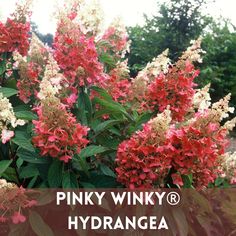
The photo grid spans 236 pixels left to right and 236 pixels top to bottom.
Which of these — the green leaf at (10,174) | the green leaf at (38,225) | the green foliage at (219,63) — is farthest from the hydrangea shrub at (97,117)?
Answer: the green foliage at (219,63)

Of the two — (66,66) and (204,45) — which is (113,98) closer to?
(66,66)

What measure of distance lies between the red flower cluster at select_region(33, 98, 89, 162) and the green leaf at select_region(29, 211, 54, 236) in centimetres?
27

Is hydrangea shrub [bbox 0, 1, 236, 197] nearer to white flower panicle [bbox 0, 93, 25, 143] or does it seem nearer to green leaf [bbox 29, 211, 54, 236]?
white flower panicle [bbox 0, 93, 25, 143]

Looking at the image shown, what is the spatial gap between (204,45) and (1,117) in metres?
8.36

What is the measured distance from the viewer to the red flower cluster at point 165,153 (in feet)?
6.48

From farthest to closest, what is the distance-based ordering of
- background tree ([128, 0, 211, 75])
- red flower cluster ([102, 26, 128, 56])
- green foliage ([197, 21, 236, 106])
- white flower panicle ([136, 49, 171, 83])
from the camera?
background tree ([128, 0, 211, 75])
green foliage ([197, 21, 236, 106])
red flower cluster ([102, 26, 128, 56])
white flower panicle ([136, 49, 171, 83])

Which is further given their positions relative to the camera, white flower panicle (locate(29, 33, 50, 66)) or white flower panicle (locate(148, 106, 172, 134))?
white flower panicle (locate(29, 33, 50, 66))

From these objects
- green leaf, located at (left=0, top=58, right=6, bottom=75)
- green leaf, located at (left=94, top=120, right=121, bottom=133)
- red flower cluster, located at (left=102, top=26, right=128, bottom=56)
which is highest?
red flower cluster, located at (left=102, top=26, right=128, bottom=56)

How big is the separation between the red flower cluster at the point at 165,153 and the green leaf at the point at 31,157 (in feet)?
1.01

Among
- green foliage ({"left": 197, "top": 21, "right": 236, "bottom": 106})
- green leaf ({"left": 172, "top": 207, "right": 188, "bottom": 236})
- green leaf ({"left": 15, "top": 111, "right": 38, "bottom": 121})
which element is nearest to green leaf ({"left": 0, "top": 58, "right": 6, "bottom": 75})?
green leaf ({"left": 15, "top": 111, "right": 38, "bottom": 121})

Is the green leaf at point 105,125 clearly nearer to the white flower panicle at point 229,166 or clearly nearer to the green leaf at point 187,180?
the green leaf at point 187,180

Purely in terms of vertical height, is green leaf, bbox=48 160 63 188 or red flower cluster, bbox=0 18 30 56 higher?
red flower cluster, bbox=0 18 30 56

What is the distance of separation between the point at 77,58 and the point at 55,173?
579 mm

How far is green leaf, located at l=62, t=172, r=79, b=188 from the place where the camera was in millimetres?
2051
